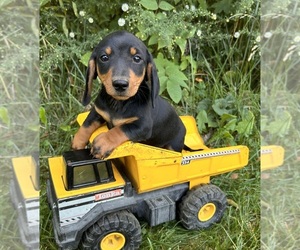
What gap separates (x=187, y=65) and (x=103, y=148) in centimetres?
84

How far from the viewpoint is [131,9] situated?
1.75m

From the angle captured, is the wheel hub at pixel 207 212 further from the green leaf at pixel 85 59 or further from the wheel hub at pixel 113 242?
the green leaf at pixel 85 59

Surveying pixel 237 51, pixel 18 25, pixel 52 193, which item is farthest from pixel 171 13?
pixel 18 25

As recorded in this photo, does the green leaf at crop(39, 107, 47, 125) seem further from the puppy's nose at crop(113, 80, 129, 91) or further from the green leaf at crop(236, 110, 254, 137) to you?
the green leaf at crop(236, 110, 254, 137)

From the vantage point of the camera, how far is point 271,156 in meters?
1.07

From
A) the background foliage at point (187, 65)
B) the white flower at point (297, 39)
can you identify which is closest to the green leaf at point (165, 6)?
the background foliage at point (187, 65)

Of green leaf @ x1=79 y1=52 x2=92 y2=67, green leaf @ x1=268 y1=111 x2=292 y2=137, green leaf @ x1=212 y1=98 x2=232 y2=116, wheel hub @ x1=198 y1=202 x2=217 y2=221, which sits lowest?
wheel hub @ x1=198 y1=202 x2=217 y2=221

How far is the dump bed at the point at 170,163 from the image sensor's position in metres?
1.34

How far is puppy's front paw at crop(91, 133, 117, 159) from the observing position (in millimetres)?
1272

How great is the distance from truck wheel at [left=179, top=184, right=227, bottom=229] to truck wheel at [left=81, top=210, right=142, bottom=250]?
20 cm

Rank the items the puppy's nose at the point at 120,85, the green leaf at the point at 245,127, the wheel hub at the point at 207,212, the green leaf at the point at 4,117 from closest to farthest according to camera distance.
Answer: the green leaf at the point at 4,117, the puppy's nose at the point at 120,85, the wheel hub at the point at 207,212, the green leaf at the point at 245,127

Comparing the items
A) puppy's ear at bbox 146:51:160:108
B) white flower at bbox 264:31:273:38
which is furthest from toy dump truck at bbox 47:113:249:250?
white flower at bbox 264:31:273:38

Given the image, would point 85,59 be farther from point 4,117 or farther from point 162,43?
point 4,117

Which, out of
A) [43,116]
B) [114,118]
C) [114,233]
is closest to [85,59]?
[43,116]
